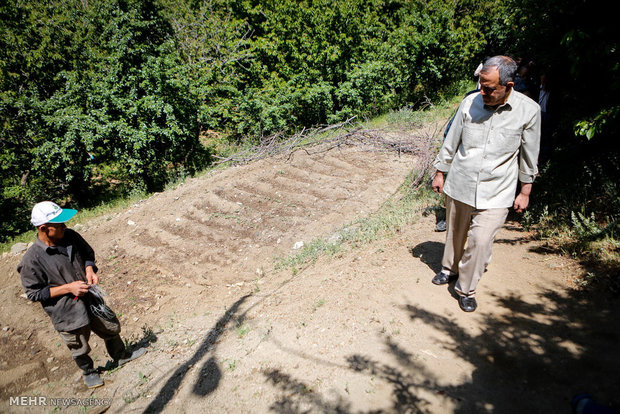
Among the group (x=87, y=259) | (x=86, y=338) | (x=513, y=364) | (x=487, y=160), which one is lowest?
→ (x=86, y=338)

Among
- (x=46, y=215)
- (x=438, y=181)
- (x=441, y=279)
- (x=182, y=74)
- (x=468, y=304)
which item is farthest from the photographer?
(x=182, y=74)

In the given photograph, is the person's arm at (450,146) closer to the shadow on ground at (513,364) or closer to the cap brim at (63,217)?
the shadow on ground at (513,364)

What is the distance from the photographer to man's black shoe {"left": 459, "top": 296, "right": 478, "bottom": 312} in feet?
9.48

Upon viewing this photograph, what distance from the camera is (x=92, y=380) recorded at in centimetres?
325

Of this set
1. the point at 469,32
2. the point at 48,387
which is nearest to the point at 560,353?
the point at 48,387

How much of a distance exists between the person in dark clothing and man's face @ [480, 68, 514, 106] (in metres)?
3.22

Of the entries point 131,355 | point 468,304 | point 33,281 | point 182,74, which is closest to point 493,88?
point 468,304

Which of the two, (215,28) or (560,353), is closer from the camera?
(560,353)

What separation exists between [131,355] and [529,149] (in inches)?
164

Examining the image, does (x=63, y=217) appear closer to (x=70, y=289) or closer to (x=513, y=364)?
(x=70, y=289)

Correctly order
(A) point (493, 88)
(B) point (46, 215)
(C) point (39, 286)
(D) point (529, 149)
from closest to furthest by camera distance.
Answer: (A) point (493, 88) → (D) point (529, 149) → (B) point (46, 215) → (C) point (39, 286)

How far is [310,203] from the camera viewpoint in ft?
22.1

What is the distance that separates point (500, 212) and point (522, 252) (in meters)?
1.23

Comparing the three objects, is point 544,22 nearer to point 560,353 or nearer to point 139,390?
point 560,353
